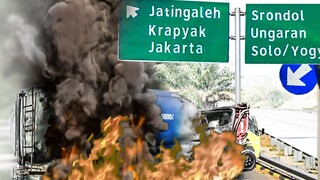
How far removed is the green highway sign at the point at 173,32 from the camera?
329cm

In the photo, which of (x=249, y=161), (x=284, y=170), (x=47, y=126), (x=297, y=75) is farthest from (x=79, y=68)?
(x=284, y=170)

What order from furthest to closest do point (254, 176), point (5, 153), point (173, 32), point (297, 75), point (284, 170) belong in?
point (284, 170), point (254, 176), point (297, 75), point (5, 153), point (173, 32)

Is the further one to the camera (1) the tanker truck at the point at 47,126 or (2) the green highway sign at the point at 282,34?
(1) the tanker truck at the point at 47,126

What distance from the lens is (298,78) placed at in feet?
11.9

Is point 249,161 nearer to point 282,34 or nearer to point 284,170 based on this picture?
point 284,170

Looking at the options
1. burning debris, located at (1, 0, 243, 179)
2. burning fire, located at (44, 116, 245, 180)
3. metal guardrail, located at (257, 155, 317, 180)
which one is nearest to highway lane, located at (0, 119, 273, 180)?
burning debris, located at (1, 0, 243, 179)

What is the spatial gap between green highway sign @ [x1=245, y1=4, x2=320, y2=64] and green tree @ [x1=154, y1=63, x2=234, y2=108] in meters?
0.37

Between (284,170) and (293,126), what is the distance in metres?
0.32

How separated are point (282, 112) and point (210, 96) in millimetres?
498

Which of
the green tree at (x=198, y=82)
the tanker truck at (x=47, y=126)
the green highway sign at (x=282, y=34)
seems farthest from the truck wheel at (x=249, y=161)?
the green highway sign at (x=282, y=34)

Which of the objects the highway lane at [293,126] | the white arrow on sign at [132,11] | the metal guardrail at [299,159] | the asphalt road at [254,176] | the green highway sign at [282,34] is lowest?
the asphalt road at [254,176]

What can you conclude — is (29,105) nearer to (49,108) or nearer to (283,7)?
(49,108)

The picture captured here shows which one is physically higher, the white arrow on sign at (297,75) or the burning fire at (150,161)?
the white arrow on sign at (297,75)

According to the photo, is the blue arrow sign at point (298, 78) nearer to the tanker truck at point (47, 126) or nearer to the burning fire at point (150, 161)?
the tanker truck at point (47, 126)
